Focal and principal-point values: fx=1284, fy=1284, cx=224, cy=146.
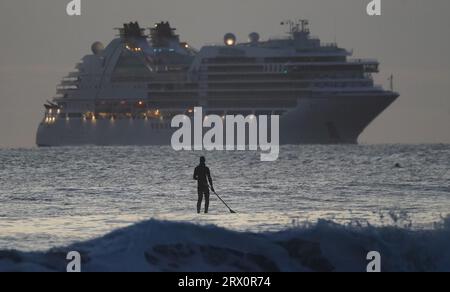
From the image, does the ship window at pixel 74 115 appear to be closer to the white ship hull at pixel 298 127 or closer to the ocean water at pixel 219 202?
the white ship hull at pixel 298 127

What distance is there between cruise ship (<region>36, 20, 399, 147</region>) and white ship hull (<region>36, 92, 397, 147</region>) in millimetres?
86

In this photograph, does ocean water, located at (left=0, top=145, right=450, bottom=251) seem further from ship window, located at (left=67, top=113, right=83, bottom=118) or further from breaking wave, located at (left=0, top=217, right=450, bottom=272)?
ship window, located at (left=67, top=113, right=83, bottom=118)

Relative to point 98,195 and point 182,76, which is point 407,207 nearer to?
point 98,195

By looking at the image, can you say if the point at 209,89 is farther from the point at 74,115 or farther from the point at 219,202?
the point at 219,202

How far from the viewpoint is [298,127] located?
108 meters

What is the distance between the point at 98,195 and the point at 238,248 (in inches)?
694

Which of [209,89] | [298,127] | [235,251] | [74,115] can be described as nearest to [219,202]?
[235,251]

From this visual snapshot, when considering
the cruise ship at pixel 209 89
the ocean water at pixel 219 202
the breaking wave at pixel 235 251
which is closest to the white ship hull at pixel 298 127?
the cruise ship at pixel 209 89

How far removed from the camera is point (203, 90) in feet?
373

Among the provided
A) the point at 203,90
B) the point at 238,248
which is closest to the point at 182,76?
the point at 203,90

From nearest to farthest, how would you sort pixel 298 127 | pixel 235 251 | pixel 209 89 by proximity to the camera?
pixel 235 251 < pixel 298 127 < pixel 209 89

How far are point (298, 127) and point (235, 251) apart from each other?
9155 centimetres

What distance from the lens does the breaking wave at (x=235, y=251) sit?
16.5m
